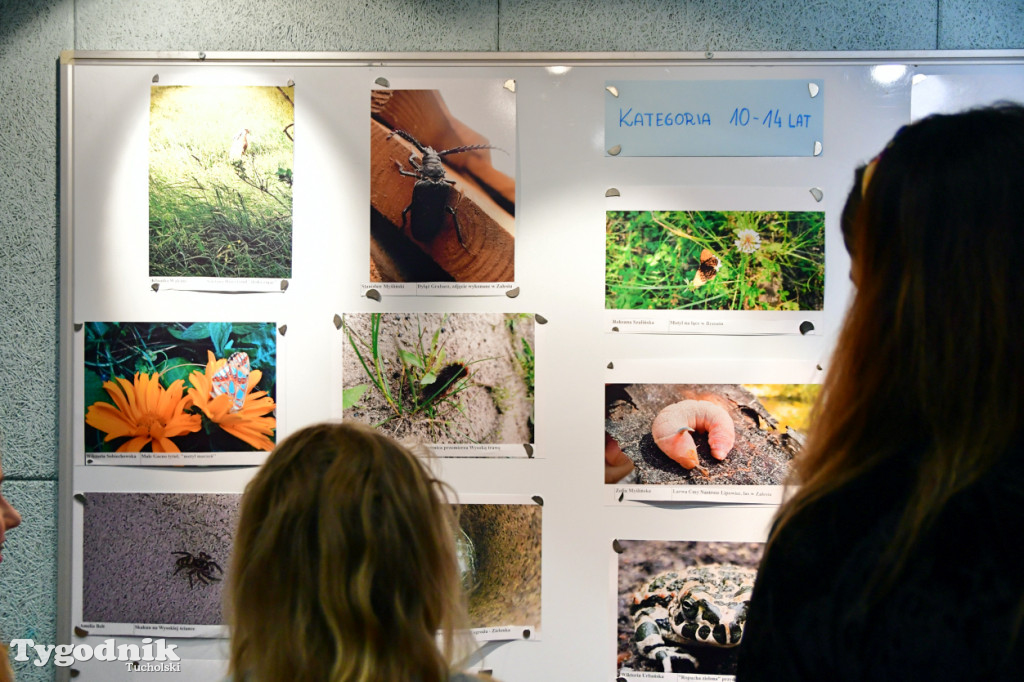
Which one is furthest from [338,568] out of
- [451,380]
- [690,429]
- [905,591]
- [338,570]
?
[690,429]

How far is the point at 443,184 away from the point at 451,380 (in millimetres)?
450

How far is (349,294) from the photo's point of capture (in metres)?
1.64

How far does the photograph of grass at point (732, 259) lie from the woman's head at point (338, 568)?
0.96 metres

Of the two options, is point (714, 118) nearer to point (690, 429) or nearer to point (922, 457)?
point (690, 429)

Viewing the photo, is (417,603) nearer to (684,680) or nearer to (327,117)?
(684,680)

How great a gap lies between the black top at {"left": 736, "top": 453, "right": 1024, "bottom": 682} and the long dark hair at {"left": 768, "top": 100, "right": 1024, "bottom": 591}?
1 cm

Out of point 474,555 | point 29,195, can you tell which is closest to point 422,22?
point 29,195

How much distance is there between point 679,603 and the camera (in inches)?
62.9

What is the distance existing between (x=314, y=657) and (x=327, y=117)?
1.25 metres

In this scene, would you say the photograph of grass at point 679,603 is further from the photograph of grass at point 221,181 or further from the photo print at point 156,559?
the photograph of grass at point 221,181

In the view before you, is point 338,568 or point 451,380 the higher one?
point 451,380

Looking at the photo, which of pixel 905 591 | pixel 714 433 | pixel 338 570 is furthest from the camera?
pixel 714 433

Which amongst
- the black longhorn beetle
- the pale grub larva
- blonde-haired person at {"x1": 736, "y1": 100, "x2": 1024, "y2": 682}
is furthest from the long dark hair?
the black longhorn beetle

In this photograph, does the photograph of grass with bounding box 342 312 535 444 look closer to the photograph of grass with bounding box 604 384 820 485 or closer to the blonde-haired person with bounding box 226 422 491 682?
the photograph of grass with bounding box 604 384 820 485
